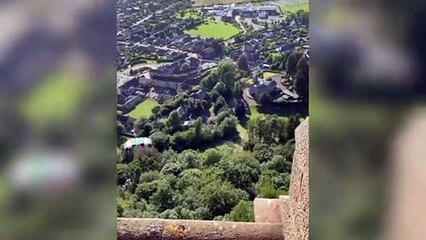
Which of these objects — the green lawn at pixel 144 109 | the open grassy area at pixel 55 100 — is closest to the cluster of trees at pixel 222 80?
the green lawn at pixel 144 109

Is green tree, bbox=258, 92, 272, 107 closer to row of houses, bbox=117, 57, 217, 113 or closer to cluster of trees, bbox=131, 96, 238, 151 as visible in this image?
cluster of trees, bbox=131, 96, 238, 151

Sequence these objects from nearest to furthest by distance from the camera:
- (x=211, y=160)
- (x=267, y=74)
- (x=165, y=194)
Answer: (x=267, y=74), (x=165, y=194), (x=211, y=160)

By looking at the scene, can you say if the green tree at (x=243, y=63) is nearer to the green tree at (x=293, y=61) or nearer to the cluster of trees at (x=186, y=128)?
the cluster of trees at (x=186, y=128)

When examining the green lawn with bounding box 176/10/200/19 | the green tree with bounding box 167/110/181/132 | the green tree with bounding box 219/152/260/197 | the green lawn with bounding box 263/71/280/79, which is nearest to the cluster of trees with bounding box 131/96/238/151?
the green tree with bounding box 167/110/181/132

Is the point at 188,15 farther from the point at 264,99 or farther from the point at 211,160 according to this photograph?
the point at 211,160

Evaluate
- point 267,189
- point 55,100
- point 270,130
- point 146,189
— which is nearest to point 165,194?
point 146,189

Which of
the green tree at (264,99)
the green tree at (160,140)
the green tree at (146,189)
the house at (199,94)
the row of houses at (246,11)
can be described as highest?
the row of houses at (246,11)
